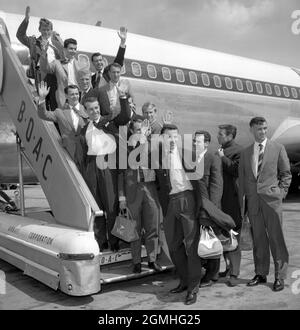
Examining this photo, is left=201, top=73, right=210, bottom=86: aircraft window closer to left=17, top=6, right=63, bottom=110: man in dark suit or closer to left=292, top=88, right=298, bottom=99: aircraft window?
left=292, top=88, right=298, bottom=99: aircraft window

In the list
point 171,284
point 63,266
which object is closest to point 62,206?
point 63,266

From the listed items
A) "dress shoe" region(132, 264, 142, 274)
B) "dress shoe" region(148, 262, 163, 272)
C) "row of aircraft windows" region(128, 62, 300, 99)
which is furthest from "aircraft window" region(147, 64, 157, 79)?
"dress shoe" region(132, 264, 142, 274)

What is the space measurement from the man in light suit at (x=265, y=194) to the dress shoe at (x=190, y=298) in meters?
0.87

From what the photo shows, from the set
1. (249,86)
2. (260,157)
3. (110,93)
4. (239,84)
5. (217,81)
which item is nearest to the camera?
(260,157)

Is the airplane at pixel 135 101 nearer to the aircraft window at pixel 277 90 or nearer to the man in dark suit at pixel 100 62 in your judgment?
the aircraft window at pixel 277 90

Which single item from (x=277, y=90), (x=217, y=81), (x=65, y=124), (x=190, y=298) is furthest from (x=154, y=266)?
(x=277, y=90)

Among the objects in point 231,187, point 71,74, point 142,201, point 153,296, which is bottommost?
point 153,296

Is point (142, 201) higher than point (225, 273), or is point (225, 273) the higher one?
point (142, 201)

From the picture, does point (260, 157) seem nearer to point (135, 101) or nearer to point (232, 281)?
point (232, 281)

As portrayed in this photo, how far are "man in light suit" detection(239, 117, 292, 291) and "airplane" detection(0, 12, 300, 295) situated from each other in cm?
174

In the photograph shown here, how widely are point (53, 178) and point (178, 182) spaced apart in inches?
59.5

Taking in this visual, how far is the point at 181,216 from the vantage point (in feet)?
15.1

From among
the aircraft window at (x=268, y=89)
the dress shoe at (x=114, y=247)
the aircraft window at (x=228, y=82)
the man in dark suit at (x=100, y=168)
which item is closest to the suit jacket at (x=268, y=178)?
the man in dark suit at (x=100, y=168)
